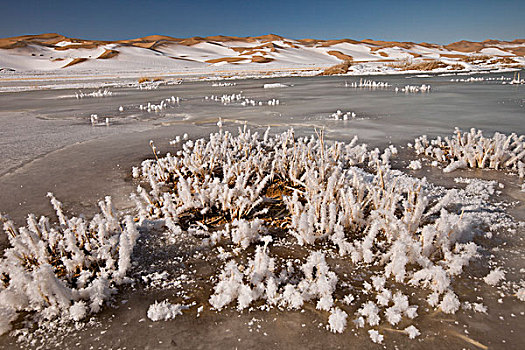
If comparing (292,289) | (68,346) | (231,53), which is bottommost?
(68,346)

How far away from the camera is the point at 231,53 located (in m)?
58.5

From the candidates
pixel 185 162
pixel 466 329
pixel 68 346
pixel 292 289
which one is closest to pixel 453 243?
pixel 466 329

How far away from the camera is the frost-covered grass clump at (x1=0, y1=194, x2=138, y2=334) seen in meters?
1.68

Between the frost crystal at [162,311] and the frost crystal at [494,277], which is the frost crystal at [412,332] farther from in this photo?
the frost crystal at [162,311]

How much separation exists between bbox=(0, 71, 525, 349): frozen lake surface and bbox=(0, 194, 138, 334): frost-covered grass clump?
0.12 m

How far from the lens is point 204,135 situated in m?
6.14

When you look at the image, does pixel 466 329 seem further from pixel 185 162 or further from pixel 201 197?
pixel 185 162

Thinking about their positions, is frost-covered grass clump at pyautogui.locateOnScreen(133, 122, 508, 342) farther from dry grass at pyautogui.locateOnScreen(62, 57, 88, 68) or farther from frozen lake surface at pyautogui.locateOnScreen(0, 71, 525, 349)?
dry grass at pyautogui.locateOnScreen(62, 57, 88, 68)

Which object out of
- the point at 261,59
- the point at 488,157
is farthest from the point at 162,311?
the point at 261,59

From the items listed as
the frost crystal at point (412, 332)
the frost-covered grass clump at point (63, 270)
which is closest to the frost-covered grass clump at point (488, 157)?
the frost crystal at point (412, 332)

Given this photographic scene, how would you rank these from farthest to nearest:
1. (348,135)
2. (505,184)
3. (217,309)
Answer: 1. (348,135)
2. (505,184)
3. (217,309)

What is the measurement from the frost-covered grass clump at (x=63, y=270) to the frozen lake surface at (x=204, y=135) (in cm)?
12

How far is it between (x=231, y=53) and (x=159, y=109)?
2058 inches

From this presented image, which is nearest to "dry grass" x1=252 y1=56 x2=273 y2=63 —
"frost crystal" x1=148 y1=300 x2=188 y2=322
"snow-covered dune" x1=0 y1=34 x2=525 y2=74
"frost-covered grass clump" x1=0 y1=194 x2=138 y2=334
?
"snow-covered dune" x1=0 y1=34 x2=525 y2=74
